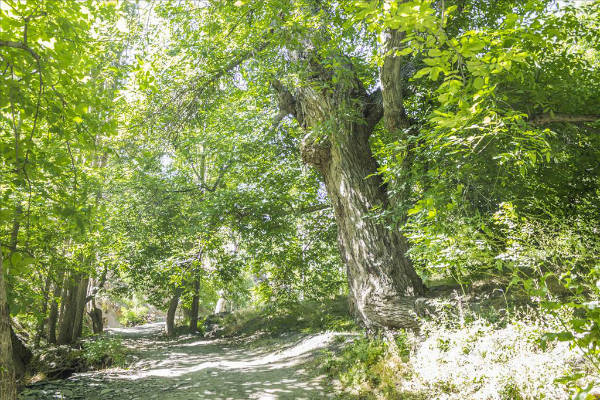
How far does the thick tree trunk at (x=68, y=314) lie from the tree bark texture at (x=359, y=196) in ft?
31.1

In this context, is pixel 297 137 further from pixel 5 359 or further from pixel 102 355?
pixel 102 355

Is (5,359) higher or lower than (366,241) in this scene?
lower

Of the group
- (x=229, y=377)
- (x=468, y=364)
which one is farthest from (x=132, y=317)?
(x=468, y=364)

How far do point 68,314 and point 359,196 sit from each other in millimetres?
10628

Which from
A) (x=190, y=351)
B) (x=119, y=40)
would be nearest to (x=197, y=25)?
(x=119, y=40)

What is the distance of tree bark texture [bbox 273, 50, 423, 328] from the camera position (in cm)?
527

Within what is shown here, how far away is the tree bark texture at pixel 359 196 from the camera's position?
5273 mm

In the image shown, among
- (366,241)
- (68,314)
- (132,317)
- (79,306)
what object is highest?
(366,241)

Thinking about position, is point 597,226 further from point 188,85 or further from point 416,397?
point 188,85

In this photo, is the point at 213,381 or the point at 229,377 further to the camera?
the point at 229,377

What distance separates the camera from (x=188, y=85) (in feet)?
23.1

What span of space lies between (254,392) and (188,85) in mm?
5799

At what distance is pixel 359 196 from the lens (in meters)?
Result: 5.82

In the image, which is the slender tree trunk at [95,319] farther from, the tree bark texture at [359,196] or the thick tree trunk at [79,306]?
the tree bark texture at [359,196]
